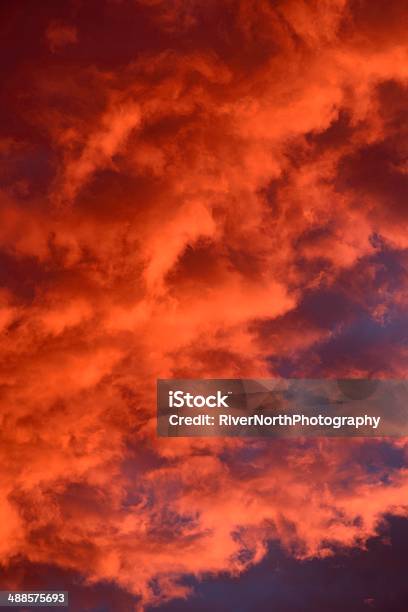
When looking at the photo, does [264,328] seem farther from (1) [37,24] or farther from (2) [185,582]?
(1) [37,24]

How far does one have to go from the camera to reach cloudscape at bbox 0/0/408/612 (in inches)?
110

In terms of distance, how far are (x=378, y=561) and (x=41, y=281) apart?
5.39ft

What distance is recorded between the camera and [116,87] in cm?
290

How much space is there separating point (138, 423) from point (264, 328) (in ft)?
1.96

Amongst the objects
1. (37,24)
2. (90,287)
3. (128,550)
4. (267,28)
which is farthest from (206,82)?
(128,550)

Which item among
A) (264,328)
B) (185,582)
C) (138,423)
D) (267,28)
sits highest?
(267,28)

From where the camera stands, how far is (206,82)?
→ 2.90 meters

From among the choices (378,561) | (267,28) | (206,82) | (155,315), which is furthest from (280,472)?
(267,28)

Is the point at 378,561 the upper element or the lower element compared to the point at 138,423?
lower

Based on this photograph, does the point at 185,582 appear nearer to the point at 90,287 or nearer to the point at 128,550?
the point at 128,550

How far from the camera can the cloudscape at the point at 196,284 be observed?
2803mm

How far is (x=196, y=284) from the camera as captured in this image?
2875 mm

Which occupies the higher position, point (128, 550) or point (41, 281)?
point (41, 281)

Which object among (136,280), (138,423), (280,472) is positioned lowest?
(280,472)
